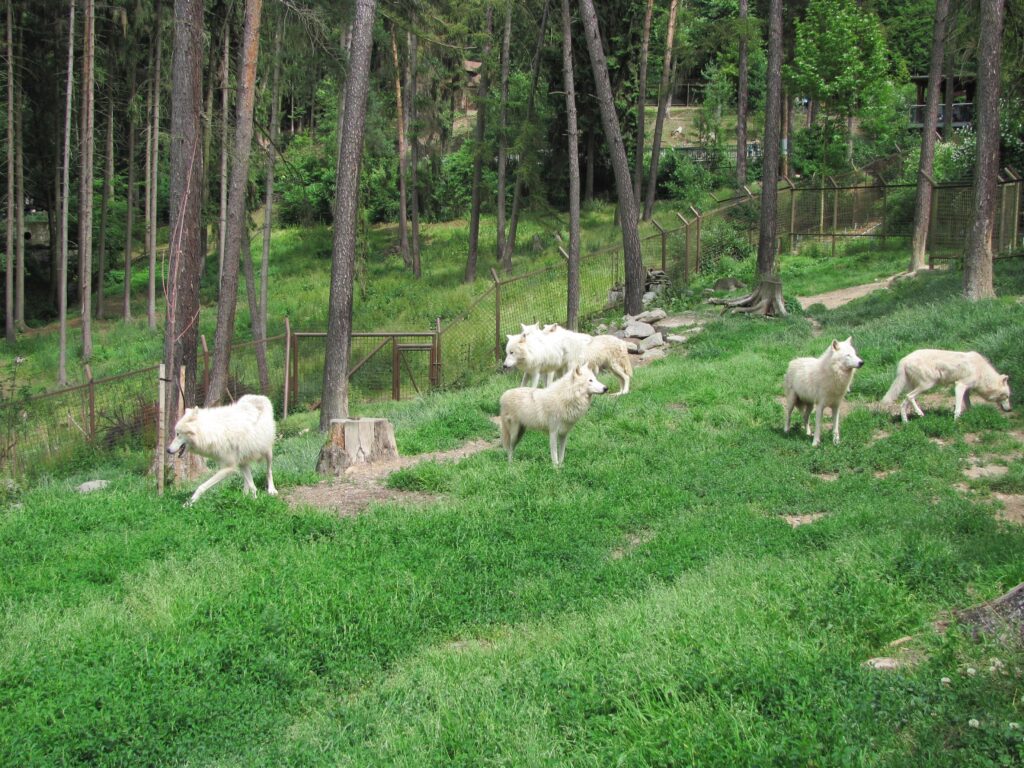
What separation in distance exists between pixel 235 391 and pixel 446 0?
53.6 feet

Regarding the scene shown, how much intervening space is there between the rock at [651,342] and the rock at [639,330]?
28 centimetres

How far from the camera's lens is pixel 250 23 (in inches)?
636

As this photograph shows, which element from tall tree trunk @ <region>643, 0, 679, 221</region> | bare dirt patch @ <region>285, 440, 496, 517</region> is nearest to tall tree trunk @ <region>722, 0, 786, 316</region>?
tall tree trunk @ <region>643, 0, 679, 221</region>

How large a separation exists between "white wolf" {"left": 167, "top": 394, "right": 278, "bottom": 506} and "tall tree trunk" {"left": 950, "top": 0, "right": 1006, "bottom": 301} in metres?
14.7

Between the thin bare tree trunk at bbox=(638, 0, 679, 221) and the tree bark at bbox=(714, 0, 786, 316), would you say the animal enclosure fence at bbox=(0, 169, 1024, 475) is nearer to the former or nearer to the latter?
the tree bark at bbox=(714, 0, 786, 316)

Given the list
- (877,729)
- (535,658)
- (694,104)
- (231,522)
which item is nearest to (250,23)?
(231,522)

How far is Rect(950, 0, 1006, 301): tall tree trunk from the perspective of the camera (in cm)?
1833

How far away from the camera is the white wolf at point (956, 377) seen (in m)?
12.6

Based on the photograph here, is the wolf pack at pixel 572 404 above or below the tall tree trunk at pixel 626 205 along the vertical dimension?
below

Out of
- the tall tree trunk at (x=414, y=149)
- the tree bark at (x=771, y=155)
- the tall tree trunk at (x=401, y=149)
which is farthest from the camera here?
the tall tree trunk at (x=401, y=149)

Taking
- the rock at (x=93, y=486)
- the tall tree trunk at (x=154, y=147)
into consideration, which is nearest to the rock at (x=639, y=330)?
the rock at (x=93, y=486)

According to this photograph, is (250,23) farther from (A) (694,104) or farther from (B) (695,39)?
(A) (694,104)

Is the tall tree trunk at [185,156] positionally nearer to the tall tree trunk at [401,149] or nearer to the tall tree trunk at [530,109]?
the tall tree trunk at [530,109]

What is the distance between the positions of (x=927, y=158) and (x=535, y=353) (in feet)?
51.8
